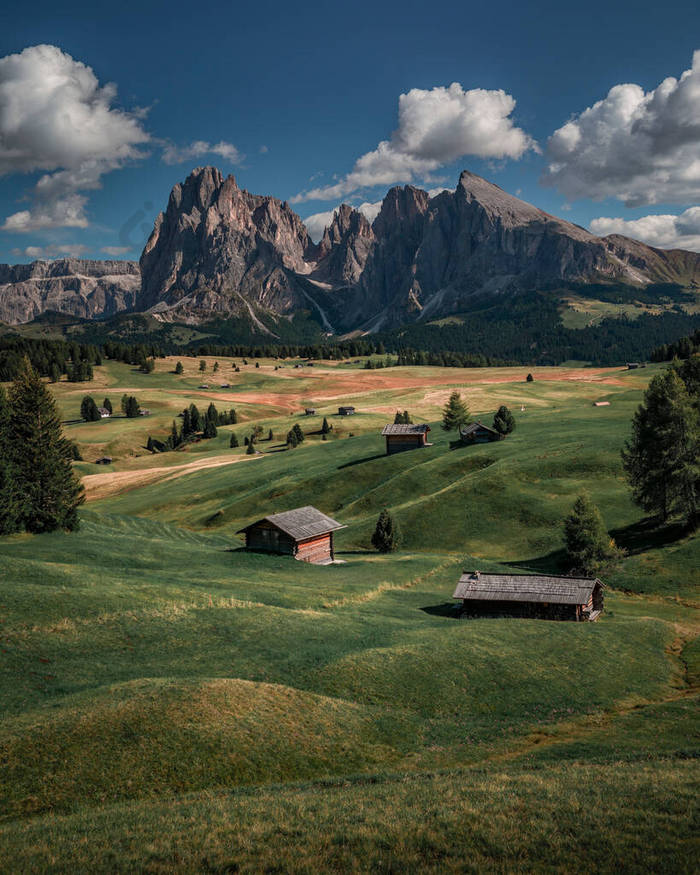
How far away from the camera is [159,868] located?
528 inches

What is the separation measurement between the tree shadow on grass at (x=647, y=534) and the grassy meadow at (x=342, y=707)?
1.05 feet

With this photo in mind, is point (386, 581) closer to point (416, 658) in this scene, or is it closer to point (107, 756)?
point (416, 658)

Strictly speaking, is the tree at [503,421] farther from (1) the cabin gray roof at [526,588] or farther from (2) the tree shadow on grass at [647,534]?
(1) the cabin gray roof at [526,588]

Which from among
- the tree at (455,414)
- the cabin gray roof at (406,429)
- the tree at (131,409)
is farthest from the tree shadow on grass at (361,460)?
the tree at (131,409)

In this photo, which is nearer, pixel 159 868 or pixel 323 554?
pixel 159 868

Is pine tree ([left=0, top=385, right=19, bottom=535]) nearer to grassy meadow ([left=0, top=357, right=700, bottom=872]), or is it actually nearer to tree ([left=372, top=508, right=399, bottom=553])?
grassy meadow ([left=0, top=357, right=700, bottom=872])

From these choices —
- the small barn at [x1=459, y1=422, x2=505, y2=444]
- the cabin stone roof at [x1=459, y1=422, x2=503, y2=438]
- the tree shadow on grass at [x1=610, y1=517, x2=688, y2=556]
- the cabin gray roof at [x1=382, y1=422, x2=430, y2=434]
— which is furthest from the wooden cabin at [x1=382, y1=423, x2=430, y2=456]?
the tree shadow on grass at [x1=610, y1=517, x2=688, y2=556]

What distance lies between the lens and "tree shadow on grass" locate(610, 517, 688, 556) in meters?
59.6

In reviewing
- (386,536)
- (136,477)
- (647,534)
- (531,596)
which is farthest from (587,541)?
(136,477)

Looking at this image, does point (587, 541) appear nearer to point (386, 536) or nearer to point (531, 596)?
point (531, 596)

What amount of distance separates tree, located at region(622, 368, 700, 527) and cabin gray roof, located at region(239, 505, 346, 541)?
3407 cm

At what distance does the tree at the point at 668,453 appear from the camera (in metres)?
60.5

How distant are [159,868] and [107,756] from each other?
8.96 m

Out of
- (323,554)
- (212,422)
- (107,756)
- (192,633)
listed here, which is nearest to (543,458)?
(323,554)
